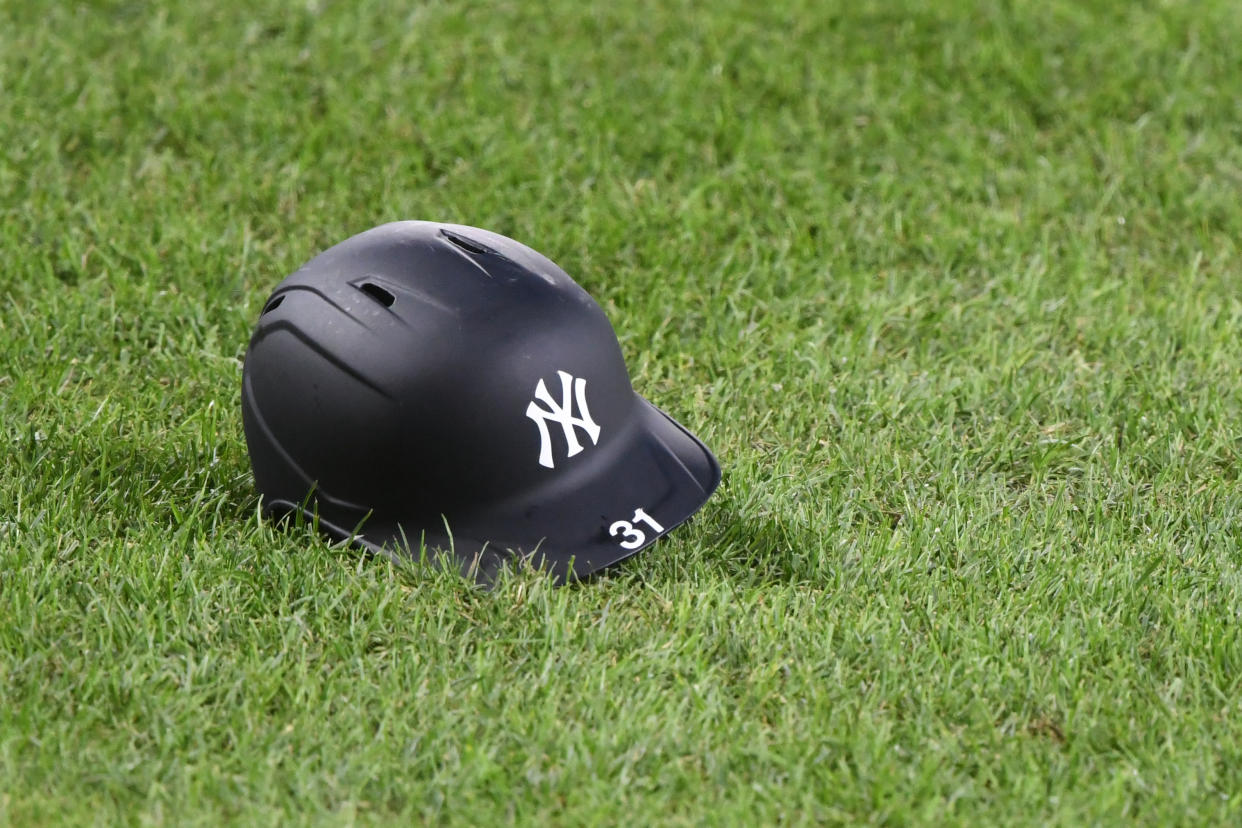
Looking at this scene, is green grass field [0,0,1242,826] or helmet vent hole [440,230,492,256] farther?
helmet vent hole [440,230,492,256]

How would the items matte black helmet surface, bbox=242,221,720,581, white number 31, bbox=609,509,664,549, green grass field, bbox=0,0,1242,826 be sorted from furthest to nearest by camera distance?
1. white number 31, bbox=609,509,664,549
2. matte black helmet surface, bbox=242,221,720,581
3. green grass field, bbox=0,0,1242,826

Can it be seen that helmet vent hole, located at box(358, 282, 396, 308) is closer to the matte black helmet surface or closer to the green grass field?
the matte black helmet surface

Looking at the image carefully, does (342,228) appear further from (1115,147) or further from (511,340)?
(1115,147)

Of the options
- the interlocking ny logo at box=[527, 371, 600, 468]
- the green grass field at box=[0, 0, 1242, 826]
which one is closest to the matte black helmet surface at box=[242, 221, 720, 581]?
the interlocking ny logo at box=[527, 371, 600, 468]

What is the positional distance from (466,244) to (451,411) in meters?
0.43

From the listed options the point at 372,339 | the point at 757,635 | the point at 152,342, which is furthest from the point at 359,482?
the point at 152,342

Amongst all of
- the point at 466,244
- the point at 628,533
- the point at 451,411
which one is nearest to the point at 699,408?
the point at 628,533

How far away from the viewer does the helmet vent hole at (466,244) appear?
130 inches

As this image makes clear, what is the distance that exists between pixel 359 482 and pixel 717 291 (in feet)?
6.00

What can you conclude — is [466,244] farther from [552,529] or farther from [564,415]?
[552,529]

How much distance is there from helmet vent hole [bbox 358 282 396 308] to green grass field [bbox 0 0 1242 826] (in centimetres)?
57

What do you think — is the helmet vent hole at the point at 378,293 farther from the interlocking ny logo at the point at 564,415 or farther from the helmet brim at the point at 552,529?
the helmet brim at the point at 552,529

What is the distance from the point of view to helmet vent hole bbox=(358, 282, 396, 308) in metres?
3.17

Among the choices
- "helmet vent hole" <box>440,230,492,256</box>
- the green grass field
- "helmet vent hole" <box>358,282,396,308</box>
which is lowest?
the green grass field
